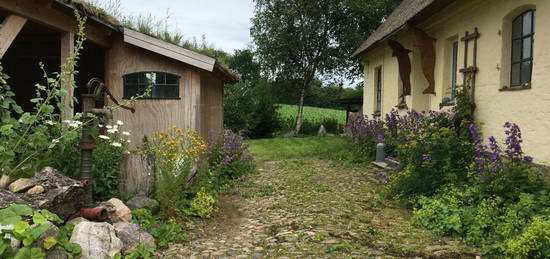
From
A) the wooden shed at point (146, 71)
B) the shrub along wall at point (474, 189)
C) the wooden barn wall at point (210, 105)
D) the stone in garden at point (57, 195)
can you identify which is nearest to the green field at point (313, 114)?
the wooden barn wall at point (210, 105)

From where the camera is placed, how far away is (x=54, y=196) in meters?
3.80

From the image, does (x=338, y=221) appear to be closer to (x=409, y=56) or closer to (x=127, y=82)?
(x=127, y=82)

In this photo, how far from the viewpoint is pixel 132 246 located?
402 centimetres

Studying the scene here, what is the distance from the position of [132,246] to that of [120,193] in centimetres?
144

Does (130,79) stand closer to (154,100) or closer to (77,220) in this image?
(154,100)

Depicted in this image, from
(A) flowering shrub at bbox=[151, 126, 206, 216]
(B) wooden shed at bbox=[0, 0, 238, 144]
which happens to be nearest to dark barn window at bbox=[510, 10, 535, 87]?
(B) wooden shed at bbox=[0, 0, 238, 144]

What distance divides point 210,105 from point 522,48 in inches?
236

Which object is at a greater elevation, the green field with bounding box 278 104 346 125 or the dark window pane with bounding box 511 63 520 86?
the dark window pane with bounding box 511 63 520 86

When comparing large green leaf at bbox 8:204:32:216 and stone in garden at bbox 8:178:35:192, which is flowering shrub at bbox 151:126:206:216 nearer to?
stone in garden at bbox 8:178:35:192

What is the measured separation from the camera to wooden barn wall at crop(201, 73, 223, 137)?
8.61m

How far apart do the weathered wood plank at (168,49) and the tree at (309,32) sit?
564 inches

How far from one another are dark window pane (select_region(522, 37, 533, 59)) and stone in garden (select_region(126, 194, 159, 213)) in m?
5.67

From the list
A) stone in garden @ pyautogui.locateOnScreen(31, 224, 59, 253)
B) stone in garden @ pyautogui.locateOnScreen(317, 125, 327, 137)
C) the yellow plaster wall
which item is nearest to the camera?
stone in garden @ pyautogui.locateOnScreen(31, 224, 59, 253)

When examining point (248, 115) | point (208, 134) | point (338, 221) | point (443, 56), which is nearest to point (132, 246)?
point (338, 221)
